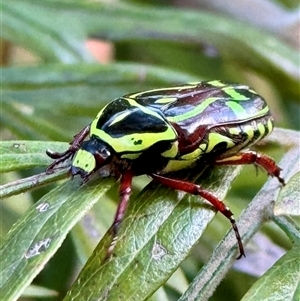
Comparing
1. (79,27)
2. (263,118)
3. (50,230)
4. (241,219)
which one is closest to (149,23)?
(79,27)

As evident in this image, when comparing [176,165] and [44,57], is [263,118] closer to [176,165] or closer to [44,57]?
[176,165]

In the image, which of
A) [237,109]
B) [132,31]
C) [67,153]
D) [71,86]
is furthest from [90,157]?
[132,31]

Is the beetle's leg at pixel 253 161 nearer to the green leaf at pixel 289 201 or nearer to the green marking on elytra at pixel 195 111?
the green marking on elytra at pixel 195 111

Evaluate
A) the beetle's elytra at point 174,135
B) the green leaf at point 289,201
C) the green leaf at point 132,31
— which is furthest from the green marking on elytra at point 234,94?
the green leaf at point 132,31

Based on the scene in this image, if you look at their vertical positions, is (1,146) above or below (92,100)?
above

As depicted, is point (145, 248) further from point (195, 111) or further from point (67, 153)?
point (195, 111)

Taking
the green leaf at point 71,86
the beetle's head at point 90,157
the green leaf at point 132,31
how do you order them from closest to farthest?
1. the beetle's head at point 90,157
2. the green leaf at point 71,86
3. the green leaf at point 132,31
